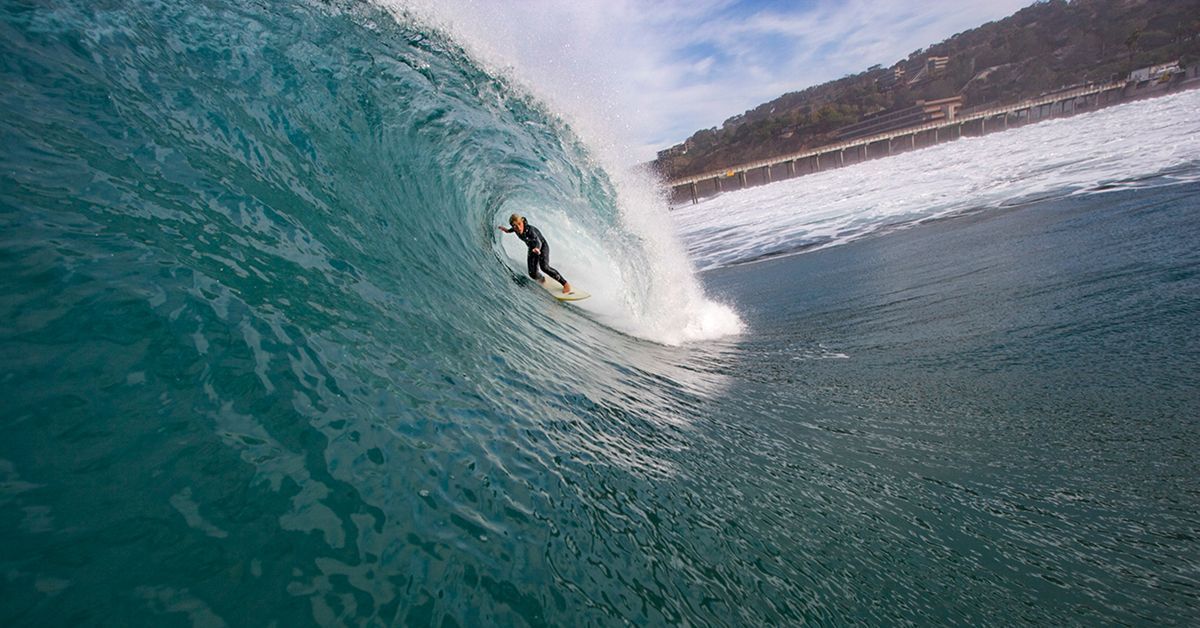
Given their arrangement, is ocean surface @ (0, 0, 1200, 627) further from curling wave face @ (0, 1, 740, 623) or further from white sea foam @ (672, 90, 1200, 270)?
white sea foam @ (672, 90, 1200, 270)

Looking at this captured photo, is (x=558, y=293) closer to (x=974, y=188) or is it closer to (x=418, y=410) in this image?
(x=418, y=410)

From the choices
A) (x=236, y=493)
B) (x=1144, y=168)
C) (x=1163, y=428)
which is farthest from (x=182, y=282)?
(x=1144, y=168)

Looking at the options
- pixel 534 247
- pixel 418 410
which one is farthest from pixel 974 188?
pixel 418 410

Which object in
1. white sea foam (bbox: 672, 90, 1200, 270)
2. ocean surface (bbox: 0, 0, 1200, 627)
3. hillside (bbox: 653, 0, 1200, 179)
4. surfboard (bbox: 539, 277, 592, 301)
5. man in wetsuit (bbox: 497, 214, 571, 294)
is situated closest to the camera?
ocean surface (bbox: 0, 0, 1200, 627)

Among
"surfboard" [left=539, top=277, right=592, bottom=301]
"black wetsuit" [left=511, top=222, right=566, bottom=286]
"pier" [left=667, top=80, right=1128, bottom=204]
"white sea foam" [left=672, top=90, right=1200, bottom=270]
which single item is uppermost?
"black wetsuit" [left=511, top=222, right=566, bottom=286]

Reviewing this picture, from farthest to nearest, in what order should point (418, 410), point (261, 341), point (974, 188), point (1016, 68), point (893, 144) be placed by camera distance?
point (1016, 68) < point (893, 144) < point (974, 188) < point (418, 410) < point (261, 341)

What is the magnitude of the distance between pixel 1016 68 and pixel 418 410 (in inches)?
6320

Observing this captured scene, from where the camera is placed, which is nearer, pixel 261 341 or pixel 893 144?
pixel 261 341

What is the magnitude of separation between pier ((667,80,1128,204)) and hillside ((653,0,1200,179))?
17.0 metres

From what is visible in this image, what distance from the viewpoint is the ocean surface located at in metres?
1.83

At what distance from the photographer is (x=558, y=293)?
8.17 meters

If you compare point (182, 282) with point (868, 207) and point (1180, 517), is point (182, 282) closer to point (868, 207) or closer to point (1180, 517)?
point (1180, 517)

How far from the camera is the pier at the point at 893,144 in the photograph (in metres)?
81.1

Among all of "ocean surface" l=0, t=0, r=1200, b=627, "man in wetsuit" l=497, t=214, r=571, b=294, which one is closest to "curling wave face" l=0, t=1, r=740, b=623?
"ocean surface" l=0, t=0, r=1200, b=627
